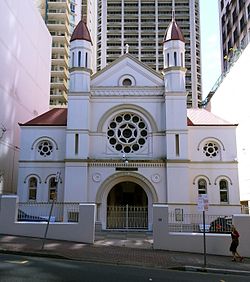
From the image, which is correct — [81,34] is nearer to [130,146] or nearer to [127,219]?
[130,146]

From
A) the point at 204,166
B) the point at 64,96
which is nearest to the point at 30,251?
the point at 204,166

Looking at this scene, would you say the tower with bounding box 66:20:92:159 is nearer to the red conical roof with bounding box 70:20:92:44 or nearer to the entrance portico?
the red conical roof with bounding box 70:20:92:44

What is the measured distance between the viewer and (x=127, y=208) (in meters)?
24.3

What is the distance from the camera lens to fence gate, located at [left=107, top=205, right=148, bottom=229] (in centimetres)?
2545

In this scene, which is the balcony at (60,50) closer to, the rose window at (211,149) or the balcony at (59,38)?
the balcony at (59,38)

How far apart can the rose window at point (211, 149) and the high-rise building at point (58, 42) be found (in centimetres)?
4084

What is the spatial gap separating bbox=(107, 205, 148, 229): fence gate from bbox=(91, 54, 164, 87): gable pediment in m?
9.38

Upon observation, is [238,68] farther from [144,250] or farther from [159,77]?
[144,250]

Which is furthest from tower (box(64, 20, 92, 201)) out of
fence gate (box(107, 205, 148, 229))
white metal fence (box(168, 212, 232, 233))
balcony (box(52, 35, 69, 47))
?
balcony (box(52, 35, 69, 47))

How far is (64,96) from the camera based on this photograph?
65.3m

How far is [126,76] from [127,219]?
10840 millimetres

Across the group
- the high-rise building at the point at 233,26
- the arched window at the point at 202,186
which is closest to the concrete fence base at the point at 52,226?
the arched window at the point at 202,186

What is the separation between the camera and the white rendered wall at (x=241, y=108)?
32.1 m

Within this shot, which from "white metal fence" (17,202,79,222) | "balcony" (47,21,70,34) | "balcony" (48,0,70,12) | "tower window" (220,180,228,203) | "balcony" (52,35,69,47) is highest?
"balcony" (48,0,70,12)
